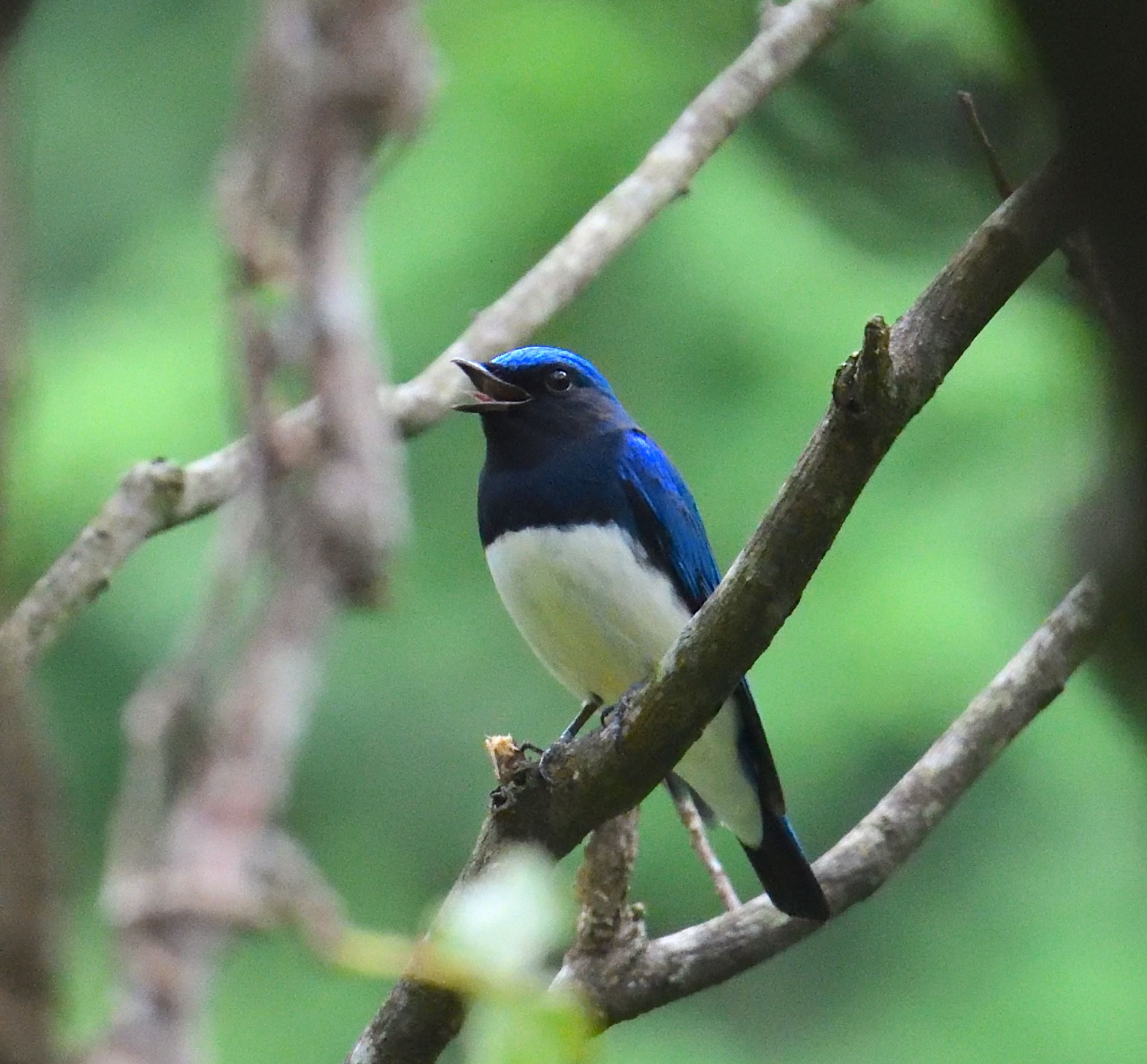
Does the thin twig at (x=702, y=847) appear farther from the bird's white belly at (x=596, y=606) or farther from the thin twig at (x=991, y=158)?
the thin twig at (x=991, y=158)

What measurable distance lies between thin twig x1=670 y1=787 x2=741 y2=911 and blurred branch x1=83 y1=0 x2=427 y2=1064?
222 cm

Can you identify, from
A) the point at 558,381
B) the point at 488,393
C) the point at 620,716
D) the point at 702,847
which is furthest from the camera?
the point at 558,381

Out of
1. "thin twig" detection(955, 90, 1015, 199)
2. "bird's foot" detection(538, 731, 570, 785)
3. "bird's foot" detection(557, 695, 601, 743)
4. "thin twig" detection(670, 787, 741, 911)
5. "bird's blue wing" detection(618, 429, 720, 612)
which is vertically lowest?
"thin twig" detection(670, 787, 741, 911)

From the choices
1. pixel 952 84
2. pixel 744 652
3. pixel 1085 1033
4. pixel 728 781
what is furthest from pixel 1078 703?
pixel 744 652

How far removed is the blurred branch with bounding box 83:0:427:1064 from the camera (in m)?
1.16

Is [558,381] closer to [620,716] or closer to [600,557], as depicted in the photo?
[600,557]

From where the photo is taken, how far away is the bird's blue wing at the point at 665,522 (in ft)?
13.7

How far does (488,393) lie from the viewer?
170 inches

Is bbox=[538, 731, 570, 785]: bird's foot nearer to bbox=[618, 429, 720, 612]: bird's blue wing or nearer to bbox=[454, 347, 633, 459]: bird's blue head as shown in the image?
bbox=[618, 429, 720, 612]: bird's blue wing

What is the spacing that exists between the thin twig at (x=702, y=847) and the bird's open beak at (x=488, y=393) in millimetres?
1032

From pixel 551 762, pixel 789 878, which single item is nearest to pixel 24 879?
pixel 551 762

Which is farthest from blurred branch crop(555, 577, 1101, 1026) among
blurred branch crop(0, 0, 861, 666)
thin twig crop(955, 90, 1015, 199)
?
blurred branch crop(0, 0, 861, 666)

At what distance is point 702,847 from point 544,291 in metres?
1.35

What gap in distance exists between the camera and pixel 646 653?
4.08 meters
